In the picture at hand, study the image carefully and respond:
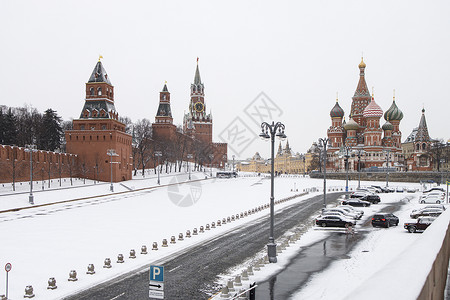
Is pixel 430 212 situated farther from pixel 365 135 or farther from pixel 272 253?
pixel 365 135

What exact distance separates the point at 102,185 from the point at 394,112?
84.5 metres

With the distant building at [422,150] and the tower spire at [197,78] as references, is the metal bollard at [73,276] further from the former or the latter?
the tower spire at [197,78]

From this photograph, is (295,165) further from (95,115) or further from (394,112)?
(95,115)

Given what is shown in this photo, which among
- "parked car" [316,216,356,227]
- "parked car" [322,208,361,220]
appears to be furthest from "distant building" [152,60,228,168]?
"parked car" [316,216,356,227]

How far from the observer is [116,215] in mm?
36531

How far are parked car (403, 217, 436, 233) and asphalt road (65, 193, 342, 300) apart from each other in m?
8.50

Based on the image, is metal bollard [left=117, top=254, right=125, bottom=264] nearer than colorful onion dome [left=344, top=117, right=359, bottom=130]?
Yes

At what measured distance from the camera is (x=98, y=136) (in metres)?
69.4

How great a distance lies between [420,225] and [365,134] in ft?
271

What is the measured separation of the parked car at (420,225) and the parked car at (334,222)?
4057 millimetres

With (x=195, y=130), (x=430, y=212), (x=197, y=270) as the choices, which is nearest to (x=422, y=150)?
(x=430, y=212)

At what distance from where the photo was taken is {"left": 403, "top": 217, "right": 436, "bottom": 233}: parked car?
25.2 m

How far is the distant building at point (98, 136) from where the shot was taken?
225ft

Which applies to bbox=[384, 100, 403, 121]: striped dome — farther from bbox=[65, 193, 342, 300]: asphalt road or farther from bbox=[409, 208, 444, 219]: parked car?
bbox=[65, 193, 342, 300]: asphalt road
